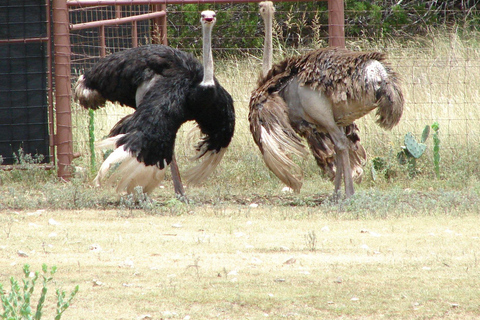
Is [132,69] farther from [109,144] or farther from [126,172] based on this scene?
[126,172]

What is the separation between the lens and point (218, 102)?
7.32 metres

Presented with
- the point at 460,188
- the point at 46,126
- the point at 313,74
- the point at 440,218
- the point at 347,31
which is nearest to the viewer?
the point at 440,218

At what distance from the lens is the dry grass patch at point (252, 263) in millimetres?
4367

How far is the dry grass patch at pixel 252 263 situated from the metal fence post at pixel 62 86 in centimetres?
160

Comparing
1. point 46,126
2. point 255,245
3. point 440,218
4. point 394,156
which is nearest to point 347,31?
point 394,156

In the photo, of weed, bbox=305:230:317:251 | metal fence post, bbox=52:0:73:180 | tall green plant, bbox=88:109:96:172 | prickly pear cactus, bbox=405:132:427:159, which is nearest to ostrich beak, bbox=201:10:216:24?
metal fence post, bbox=52:0:73:180

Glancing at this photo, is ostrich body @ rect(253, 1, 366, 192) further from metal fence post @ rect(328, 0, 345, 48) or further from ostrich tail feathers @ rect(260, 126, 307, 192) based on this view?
metal fence post @ rect(328, 0, 345, 48)

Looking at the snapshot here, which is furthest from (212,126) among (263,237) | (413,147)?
(413,147)

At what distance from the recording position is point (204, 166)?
7.77 m

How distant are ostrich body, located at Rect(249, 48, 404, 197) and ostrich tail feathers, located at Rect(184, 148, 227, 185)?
628 millimetres

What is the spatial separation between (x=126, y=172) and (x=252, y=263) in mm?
2097

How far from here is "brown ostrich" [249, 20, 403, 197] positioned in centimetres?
700

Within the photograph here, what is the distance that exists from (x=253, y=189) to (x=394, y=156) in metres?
1.67

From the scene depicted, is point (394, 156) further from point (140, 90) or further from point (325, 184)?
point (140, 90)
